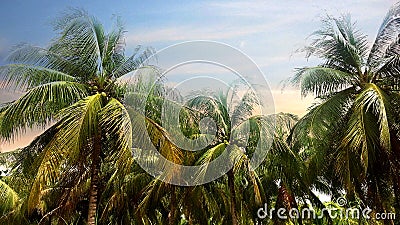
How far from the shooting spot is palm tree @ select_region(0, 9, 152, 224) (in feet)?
28.3

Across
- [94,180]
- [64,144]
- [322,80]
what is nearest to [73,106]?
[64,144]

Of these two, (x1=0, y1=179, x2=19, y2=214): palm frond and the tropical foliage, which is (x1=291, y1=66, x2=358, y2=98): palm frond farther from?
(x1=0, y1=179, x2=19, y2=214): palm frond

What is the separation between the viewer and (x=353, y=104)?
11.0m

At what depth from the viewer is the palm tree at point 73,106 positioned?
28.3ft

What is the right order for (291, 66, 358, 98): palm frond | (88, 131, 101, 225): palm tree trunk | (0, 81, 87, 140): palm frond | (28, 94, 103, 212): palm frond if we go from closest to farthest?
(28, 94, 103, 212): palm frond
(0, 81, 87, 140): palm frond
(88, 131, 101, 225): palm tree trunk
(291, 66, 358, 98): palm frond

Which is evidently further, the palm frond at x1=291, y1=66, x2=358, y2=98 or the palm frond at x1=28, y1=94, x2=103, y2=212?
the palm frond at x1=291, y1=66, x2=358, y2=98

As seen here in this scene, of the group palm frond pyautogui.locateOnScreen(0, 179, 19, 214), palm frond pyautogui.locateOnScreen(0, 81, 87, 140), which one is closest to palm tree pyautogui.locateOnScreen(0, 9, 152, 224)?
palm frond pyautogui.locateOnScreen(0, 81, 87, 140)

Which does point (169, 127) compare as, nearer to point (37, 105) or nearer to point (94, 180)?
point (94, 180)

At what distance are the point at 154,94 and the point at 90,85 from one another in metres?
1.56

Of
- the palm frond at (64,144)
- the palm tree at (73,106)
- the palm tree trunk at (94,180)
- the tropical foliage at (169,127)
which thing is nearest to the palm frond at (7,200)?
the tropical foliage at (169,127)

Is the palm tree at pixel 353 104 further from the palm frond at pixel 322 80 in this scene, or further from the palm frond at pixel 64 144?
the palm frond at pixel 64 144

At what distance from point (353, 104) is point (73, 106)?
22.2ft

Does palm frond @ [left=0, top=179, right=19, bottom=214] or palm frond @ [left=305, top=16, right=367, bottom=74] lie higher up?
palm frond @ [left=305, top=16, right=367, bottom=74]

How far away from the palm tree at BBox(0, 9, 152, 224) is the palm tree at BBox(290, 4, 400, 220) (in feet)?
15.4
